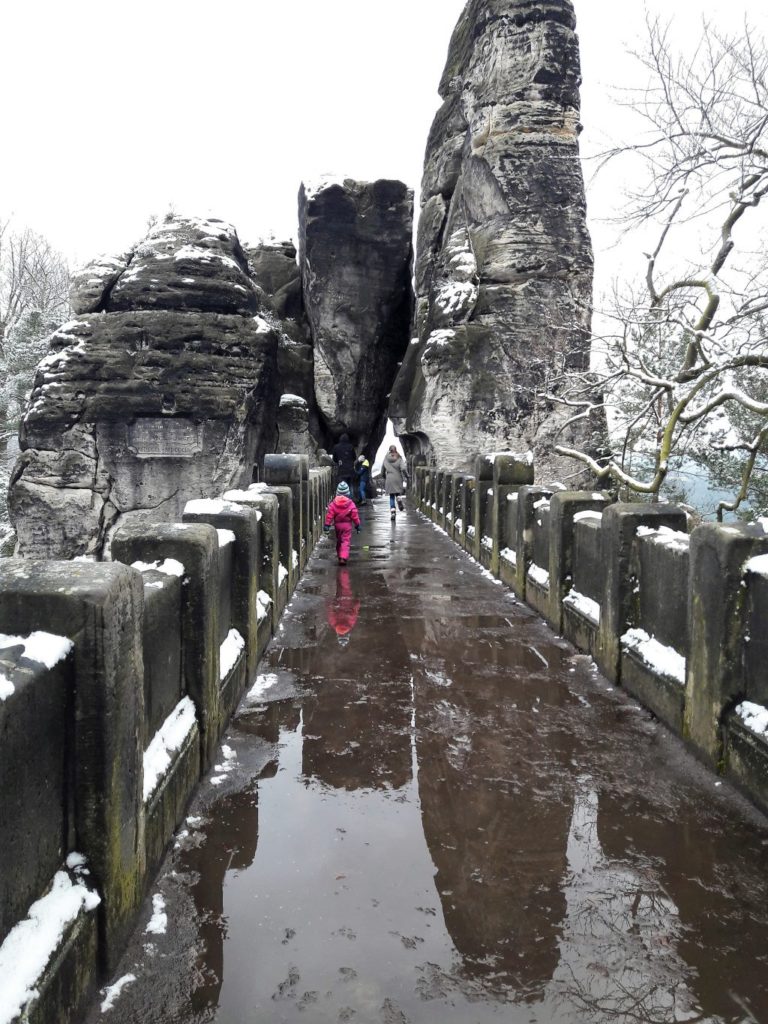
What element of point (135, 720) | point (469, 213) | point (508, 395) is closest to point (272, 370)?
point (508, 395)

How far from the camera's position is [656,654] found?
4887mm

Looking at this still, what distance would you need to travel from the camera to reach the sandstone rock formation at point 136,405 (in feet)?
63.3

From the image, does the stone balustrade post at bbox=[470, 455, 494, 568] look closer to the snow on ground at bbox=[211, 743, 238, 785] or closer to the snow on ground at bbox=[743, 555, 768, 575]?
the snow on ground at bbox=[211, 743, 238, 785]

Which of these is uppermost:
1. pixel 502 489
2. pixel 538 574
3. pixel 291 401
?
pixel 291 401

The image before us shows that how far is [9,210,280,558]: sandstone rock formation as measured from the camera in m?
19.3

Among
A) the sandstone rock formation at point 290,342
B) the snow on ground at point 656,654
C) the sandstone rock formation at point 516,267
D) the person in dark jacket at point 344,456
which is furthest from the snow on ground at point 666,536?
the person in dark jacket at point 344,456

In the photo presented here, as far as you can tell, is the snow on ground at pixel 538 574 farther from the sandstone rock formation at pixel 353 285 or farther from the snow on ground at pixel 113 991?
the sandstone rock formation at pixel 353 285

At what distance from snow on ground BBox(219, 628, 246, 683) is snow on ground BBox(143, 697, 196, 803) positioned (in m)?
0.64

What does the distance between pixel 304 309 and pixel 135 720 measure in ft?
101

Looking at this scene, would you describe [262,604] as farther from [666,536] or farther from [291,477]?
[291,477]

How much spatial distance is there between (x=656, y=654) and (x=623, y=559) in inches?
31.6

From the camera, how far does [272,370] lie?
2169 cm

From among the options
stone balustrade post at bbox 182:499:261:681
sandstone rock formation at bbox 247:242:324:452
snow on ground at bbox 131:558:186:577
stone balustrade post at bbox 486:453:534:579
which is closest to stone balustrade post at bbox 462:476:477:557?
stone balustrade post at bbox 486:453:534:579

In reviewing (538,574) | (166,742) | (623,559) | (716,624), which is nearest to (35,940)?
(166,742)
